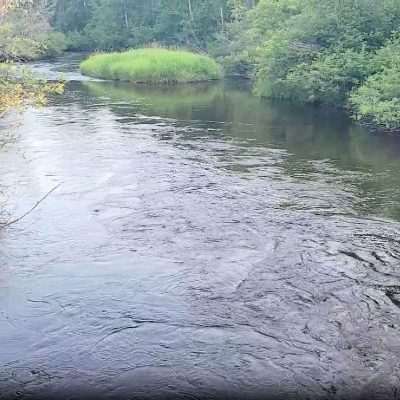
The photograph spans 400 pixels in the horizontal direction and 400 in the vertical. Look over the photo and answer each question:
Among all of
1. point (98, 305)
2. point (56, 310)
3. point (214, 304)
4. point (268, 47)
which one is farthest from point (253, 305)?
point (268, 47)

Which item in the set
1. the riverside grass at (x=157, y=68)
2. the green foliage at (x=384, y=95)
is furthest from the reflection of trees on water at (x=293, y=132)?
the riverside grass at (x=157, y=68)

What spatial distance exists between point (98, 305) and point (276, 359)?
8.27 ft

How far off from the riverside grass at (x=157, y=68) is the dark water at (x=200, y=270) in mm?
15906

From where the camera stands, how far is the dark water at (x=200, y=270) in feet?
20.7

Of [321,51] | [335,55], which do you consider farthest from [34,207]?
[321,51]

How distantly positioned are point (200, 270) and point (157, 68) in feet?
82.4

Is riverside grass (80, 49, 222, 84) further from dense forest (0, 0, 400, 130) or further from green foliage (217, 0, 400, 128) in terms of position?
green foliage (217, 0, 400, 128)

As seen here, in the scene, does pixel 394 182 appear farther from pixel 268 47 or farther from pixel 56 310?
pixel 268 47

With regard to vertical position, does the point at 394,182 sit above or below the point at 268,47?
below

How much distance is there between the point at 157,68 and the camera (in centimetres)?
3241

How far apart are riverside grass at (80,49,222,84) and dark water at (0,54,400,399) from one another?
15906 mm

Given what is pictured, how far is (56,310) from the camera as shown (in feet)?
25.1

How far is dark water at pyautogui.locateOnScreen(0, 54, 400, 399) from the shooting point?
20.7 feet

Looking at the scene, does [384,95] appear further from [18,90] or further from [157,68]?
[157,68]
